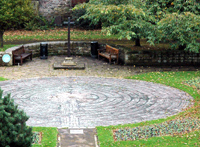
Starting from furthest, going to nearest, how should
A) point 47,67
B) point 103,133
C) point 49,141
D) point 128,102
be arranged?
point 47,67, point 128,102, point 103,133, point 49,141

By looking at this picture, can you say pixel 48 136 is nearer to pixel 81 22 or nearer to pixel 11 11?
pixel 11 11

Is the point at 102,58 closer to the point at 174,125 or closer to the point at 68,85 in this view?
the point at 68,85

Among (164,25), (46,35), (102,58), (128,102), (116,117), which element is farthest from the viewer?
(46,35)

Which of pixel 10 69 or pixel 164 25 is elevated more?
pixel 164 25

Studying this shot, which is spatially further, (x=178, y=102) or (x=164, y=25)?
(x=164, y=25)

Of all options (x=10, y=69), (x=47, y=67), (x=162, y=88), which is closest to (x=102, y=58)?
(x=47, y=67)

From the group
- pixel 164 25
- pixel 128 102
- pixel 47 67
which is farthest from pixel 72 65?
pixel 128 102

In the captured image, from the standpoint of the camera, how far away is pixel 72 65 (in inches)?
746

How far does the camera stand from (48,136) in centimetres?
955

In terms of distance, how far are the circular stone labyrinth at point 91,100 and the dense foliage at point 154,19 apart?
320 cm

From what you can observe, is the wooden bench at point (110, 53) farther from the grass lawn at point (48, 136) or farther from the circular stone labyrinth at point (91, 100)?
the grass lawn at point (48, 136)

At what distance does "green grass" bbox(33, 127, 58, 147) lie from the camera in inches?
357

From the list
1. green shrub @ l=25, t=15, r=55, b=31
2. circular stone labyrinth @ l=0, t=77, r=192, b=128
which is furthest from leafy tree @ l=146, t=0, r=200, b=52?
green shrub @ l=25, t=15, r=55, b=31

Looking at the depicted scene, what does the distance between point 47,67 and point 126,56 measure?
420cm
